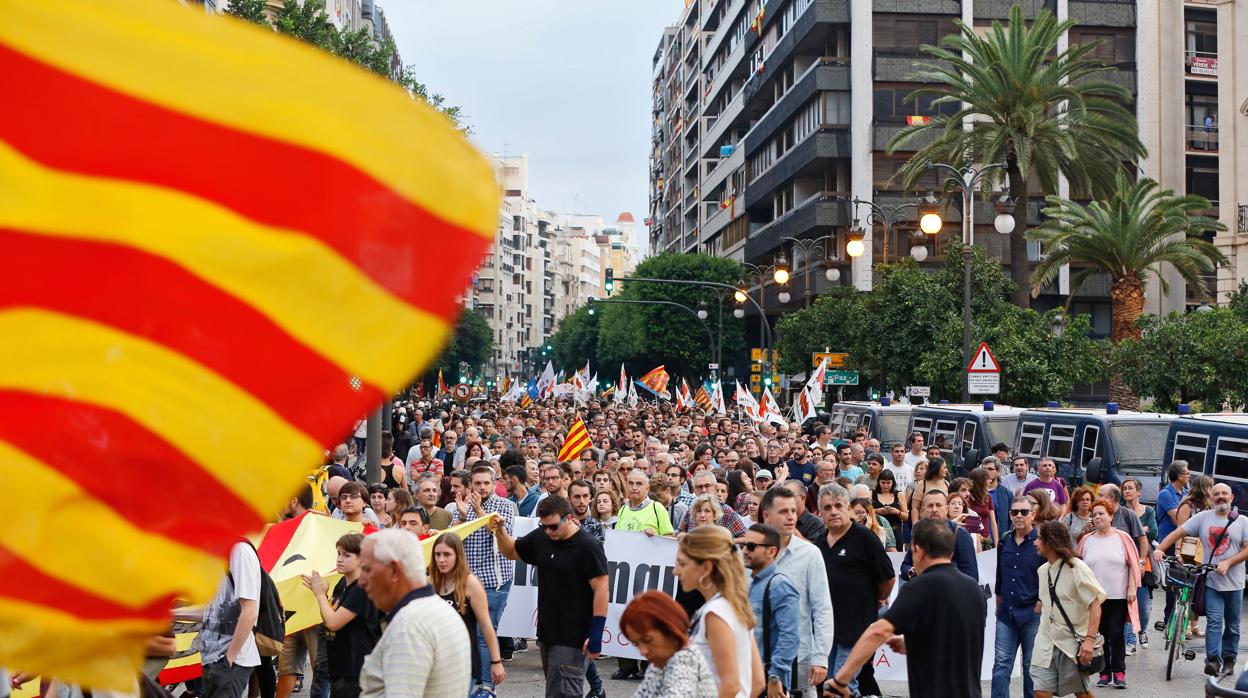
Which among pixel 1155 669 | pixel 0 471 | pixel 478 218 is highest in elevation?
pixel 478 218

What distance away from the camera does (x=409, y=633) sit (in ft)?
18.6

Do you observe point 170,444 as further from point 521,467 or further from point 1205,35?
point 1205,35

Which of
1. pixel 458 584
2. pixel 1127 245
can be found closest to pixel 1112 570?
pixel 458 584

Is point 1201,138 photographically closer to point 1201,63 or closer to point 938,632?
point 1201,63

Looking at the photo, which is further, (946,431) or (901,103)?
(901,103)

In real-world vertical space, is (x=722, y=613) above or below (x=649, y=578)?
above

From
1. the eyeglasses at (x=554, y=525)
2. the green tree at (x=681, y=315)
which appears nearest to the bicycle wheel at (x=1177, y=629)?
the eyeglasses at (x=554, y=525)

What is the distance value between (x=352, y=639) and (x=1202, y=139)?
6034cm

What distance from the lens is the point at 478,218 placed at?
9.11ft

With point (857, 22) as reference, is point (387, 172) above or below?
below

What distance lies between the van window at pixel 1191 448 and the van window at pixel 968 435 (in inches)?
261

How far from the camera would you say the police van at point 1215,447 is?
19406mm

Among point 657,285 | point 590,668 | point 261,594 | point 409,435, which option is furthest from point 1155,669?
point 657,285

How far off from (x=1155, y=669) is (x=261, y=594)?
813 centimetres
